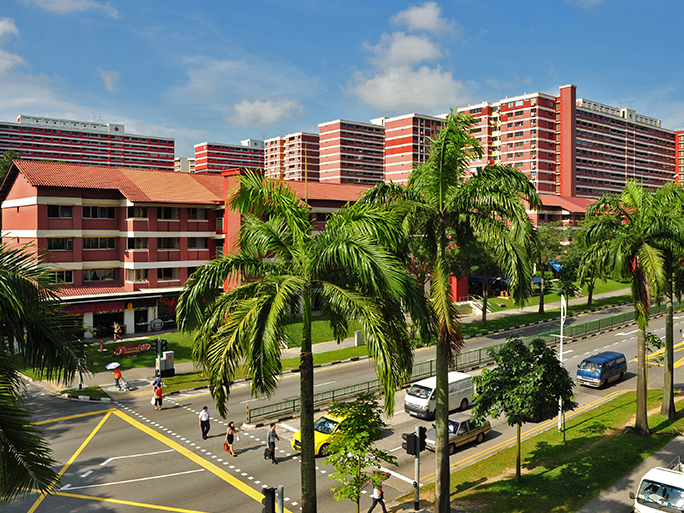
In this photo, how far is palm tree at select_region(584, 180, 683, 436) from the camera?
63.9 feet

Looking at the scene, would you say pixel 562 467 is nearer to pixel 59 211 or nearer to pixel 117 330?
pixel 117 330

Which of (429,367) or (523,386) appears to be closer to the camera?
(523,386)

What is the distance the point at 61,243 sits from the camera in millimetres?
41844

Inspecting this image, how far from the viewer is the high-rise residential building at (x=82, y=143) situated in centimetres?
13338

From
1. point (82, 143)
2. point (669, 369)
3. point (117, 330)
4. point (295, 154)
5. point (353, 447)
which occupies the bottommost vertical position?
point (117, 330)

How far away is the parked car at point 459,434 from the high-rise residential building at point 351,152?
344ft

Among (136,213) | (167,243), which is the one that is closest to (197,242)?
(167,243)

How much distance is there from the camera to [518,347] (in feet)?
58.3

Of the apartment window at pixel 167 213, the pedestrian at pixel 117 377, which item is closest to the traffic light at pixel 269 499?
the pedestrian at pixel 117 377

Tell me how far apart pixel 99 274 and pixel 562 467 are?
39.2m

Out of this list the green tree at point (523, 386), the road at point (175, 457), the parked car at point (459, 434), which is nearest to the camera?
the green tree at point (523, 386)

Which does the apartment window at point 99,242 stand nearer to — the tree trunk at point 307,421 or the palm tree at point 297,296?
the palm tree at point 297,296

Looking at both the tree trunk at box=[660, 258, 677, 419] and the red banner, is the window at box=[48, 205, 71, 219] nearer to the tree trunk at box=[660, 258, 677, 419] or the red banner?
the red banner

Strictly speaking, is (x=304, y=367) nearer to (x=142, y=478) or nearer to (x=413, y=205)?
(x=413, y=205)
